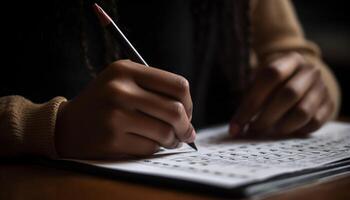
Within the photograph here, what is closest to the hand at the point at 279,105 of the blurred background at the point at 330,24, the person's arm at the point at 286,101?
the person's arm at the point at 286,101

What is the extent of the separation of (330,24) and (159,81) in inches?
50.5

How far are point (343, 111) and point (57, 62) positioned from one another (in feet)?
3.53

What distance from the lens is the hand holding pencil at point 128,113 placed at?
51 cm

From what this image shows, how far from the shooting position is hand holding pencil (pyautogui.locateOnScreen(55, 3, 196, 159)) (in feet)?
1.67

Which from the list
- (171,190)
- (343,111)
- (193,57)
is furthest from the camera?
(343,111)

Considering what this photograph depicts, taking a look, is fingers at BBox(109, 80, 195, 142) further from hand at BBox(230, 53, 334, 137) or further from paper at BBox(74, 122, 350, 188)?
hand at BBox(230, 53, 334, 137)

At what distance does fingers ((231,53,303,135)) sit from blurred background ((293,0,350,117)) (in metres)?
0.99

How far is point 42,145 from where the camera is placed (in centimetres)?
54

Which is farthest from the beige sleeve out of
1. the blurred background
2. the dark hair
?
the blurred background

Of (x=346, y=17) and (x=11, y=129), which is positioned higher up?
(x=346, y=17)

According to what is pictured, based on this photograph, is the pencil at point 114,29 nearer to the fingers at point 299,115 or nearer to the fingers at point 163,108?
the fingers at point 163,108

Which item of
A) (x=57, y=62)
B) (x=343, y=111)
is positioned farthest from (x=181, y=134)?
(x=343, y=111)

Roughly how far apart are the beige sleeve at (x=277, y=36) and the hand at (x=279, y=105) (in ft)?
0.86

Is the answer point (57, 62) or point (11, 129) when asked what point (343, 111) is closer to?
point (57, 62)
